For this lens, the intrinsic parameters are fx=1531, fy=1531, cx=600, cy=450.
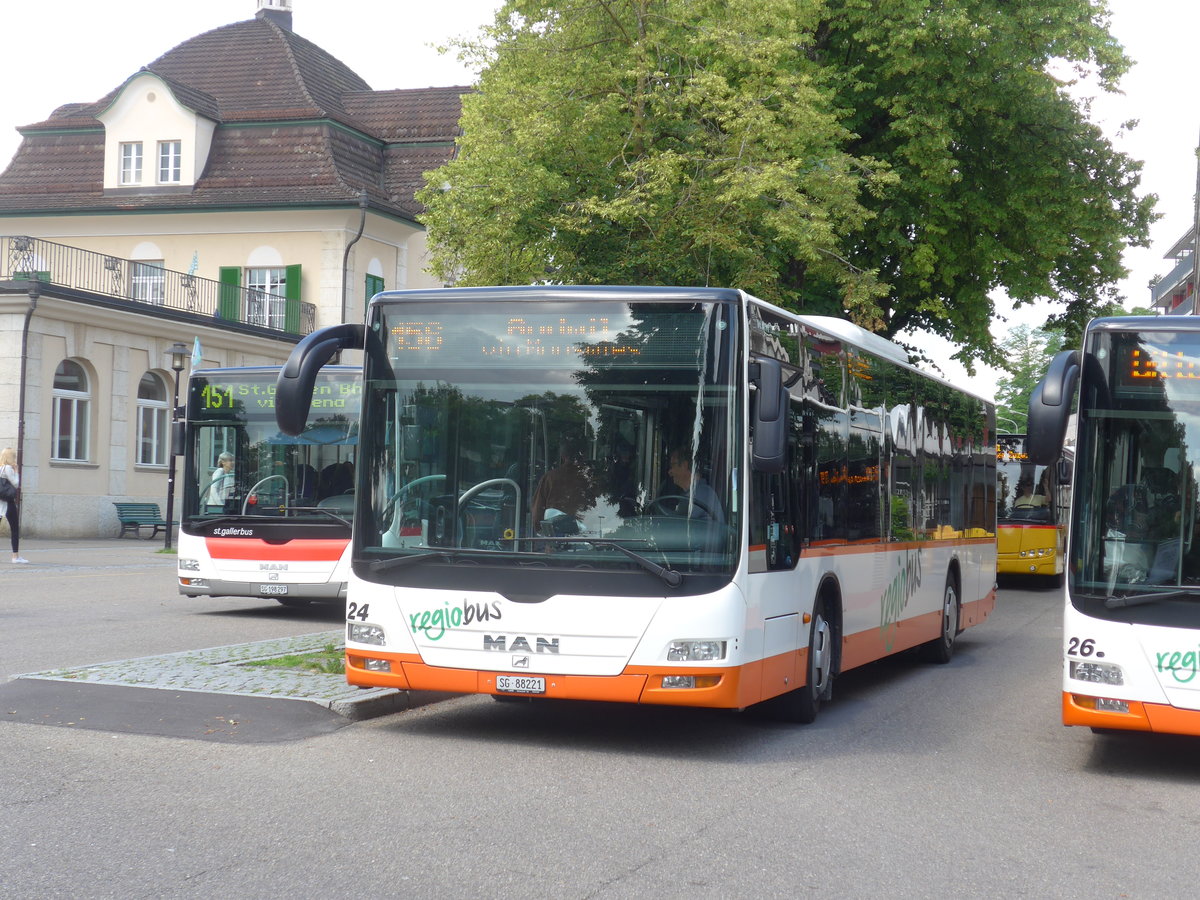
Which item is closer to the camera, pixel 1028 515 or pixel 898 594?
pixel 898 594

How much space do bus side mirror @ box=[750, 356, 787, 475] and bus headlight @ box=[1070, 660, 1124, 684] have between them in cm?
203

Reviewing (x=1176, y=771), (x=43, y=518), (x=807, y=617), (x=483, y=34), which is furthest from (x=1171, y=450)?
(x=43, y=518)

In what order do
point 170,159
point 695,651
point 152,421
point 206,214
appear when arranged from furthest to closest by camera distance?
1. point 170,159
2. point 206,214
3. point 152,421
4. point 695,651

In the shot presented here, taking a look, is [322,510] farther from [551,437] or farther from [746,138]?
[551,437]

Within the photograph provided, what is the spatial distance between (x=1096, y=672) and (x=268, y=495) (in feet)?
33.6

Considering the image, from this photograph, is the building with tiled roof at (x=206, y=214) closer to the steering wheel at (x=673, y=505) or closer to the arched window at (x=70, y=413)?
the arched window at (x=70, y=413)

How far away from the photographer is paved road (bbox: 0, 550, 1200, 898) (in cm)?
591

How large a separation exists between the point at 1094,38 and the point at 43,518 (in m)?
23.3

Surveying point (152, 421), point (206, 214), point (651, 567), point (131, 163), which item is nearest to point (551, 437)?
point (651, 567)

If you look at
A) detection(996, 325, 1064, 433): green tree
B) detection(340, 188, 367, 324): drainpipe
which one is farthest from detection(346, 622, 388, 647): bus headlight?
detection(996, 325, 1064, 433): green tree

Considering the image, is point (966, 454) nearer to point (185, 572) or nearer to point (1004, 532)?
point (185, 572)

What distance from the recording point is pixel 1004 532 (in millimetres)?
28797

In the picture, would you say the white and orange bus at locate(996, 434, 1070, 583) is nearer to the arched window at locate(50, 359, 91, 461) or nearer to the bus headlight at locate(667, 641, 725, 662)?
the arched window at locate(50, 359, 91, 461)

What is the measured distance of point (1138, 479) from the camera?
8.73m
